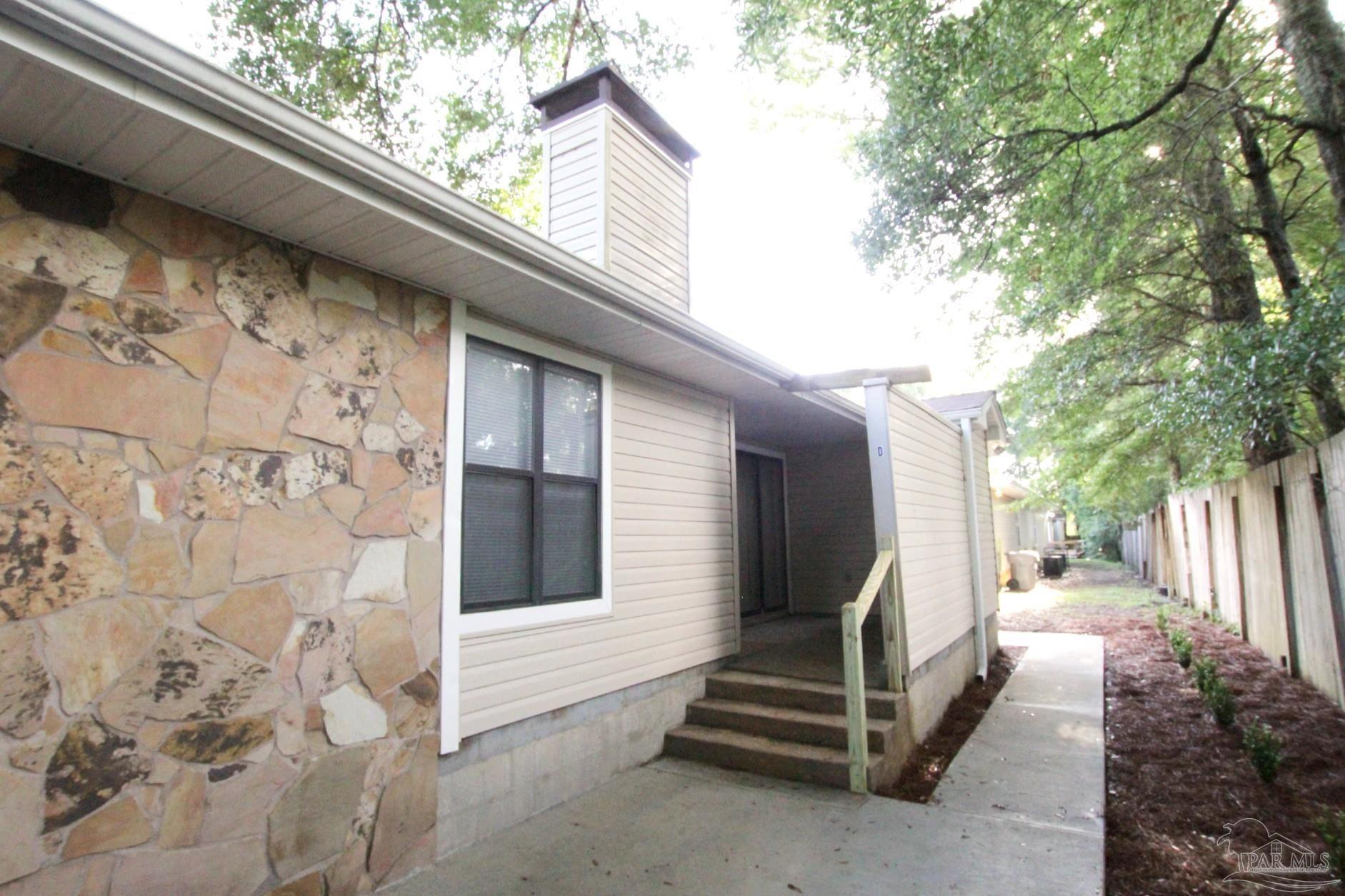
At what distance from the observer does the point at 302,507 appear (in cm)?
266

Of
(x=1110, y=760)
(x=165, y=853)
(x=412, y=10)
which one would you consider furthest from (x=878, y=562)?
(x=412, y=10)

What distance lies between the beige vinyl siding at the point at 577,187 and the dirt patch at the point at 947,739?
13.6 ft

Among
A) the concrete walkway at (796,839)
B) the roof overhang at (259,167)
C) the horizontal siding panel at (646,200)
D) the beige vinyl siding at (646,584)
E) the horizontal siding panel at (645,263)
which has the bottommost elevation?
the concrete walkway at (796,839)

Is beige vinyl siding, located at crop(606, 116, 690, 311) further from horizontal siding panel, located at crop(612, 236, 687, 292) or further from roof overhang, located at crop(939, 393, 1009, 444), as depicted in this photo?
roof overhang, located at crop(939, 393, 1009, 444)

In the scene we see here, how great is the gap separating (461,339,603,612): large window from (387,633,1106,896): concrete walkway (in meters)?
1.15

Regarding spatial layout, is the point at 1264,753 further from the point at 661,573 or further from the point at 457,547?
the point at 457,547

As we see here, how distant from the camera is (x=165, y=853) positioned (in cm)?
217

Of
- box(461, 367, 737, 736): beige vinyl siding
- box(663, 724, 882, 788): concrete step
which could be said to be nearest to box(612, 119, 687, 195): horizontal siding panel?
box(461, 367, 737, 736): beige vinyl siding

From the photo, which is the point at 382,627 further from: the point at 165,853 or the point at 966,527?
the point at 966,527

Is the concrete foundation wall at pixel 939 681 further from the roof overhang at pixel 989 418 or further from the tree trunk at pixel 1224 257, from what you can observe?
the tree trunk at pixel 1224 257

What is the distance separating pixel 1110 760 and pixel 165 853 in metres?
5.36

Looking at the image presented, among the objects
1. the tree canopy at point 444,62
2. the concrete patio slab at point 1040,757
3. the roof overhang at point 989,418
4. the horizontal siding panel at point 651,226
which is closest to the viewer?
the concrete patio slab at point 1040,757

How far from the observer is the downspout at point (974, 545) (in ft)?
23.6

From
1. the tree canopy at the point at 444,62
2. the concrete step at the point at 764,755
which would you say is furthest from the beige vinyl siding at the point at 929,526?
the tree canopy at the point at 444,62
